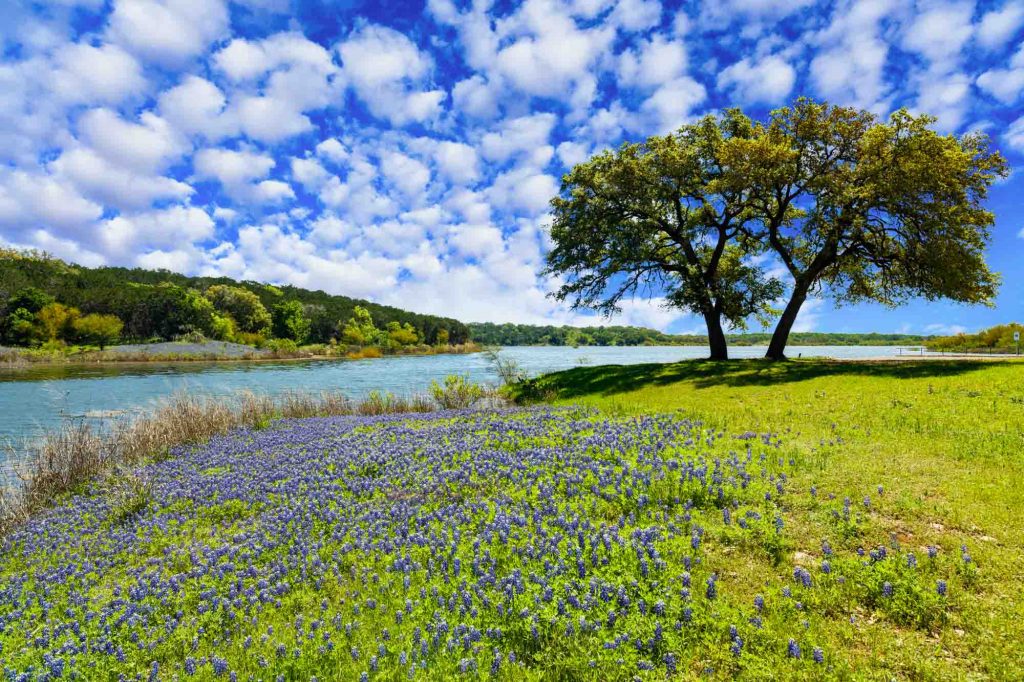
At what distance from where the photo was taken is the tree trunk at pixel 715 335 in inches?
1196

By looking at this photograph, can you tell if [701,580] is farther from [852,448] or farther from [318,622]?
[852,448]

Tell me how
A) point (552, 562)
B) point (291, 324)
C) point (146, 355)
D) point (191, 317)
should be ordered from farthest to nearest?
point (291, 324), point (191, 317), point (146, 355), point (552, 562)

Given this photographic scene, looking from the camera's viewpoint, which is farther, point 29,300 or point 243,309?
point 243,309

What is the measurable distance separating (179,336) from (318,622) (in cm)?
12287

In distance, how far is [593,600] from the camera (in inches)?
181

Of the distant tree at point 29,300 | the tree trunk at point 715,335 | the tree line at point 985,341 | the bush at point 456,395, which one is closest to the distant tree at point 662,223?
the tree trunk at point 715,335

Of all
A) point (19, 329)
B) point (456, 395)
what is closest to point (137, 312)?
point (19, 329)

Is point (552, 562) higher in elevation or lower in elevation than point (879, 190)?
lower

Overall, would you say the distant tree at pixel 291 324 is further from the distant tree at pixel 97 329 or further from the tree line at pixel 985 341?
the tree line at pixel 985 341

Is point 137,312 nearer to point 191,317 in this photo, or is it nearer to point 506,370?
point 191,317

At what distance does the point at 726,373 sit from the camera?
2345 centimetres

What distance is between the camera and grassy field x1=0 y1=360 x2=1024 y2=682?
418cm

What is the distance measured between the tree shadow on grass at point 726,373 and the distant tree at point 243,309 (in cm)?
12404

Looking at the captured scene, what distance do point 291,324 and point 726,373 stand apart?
128 m
